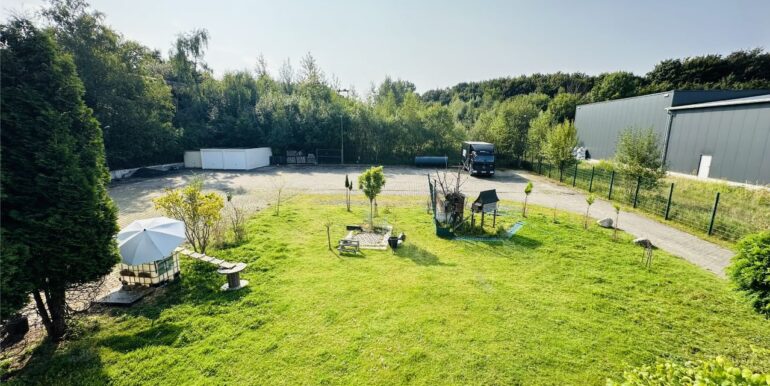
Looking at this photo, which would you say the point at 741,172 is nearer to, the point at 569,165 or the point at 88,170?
the point at 569,165

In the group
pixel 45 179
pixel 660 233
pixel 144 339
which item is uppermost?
pixel 45 179

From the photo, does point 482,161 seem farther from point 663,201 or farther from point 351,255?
point 351,255

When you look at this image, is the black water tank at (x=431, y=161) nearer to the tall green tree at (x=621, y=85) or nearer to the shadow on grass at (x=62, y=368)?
the shadow on grass at (x=62, y=368)

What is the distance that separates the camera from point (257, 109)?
1118 inches

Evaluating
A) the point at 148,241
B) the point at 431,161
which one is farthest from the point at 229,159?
the point at 148,241

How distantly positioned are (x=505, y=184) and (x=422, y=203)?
305 inches

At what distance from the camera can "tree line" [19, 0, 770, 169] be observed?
2019 centimetres

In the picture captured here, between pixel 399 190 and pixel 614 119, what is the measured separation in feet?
80.1

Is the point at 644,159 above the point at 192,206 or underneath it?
above

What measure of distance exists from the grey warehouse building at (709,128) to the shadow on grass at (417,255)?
616 inches

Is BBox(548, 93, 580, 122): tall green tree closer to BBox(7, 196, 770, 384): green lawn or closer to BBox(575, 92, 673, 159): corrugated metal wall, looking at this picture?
BBox(575, 92, 673, 159): corrugated metal wall

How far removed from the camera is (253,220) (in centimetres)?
1146

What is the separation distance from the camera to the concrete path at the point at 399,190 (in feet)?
31.1

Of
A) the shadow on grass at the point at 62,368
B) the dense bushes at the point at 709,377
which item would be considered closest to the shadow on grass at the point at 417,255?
the dense bushes at the point at 709,377
